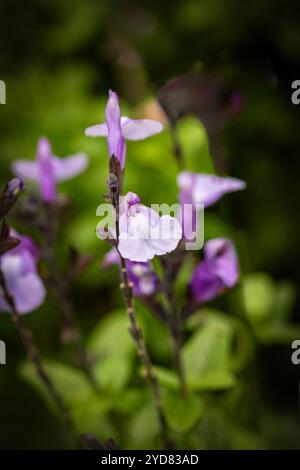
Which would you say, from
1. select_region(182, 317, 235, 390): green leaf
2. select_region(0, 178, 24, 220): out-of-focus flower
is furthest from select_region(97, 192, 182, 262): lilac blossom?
select_region(182, 317, 235, 390): green leaf

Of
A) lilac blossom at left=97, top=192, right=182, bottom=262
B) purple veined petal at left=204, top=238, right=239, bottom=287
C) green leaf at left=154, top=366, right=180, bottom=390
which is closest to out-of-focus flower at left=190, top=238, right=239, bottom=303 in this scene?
purple veined petal at left=204, top=238, right=239, bottom=287

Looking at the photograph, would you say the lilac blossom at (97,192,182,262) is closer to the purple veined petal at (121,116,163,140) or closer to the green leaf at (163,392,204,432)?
the purple veined petal at (121,116,163,140)

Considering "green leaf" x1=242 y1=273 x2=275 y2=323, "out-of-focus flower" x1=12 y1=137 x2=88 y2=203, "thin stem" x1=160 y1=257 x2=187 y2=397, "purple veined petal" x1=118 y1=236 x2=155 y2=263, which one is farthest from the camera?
"green leaf" x1=242 y1=273 x2=275 y2=323

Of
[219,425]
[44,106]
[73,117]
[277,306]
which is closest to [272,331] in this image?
[277,306]

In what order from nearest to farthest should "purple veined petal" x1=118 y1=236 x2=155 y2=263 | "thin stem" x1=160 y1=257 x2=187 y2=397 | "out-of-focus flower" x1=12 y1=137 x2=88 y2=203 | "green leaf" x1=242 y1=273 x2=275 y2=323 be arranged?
"purple veined petal" x1=118 y1=236 x2=155 y2=263 < "thin stem" x1=160 y1=257 x2=187 y2=397 < "out-of-focus flower" x1=12 y1=137 x2=88 y2=203 < "green leaf" x1=242 y1=273 x2=275 y2=323

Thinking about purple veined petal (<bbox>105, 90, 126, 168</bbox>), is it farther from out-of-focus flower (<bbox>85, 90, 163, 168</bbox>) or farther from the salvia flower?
the salvia flower

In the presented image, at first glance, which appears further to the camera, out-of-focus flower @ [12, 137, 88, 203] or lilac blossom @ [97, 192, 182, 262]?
out-of-focus flower @ [12, 137, 88, 203]

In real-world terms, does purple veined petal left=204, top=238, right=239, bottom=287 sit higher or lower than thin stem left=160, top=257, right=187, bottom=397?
higher

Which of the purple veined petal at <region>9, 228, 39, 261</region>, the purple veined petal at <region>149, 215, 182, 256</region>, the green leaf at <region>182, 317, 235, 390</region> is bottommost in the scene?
the green leaf at <region>182, 317, 235, 390</region>
